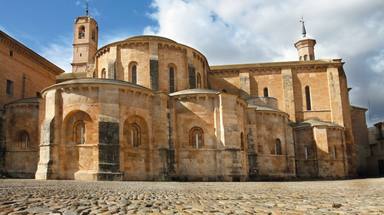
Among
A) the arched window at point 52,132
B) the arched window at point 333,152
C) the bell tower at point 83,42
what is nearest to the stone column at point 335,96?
the arched window at point 333,152

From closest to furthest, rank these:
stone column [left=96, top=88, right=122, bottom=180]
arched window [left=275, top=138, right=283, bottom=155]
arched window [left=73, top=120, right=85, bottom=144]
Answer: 1. stone column [left=96, top=88, right=122, bottom=180]
2. arched window [left=73, top=120, right=85, bottom=144]
3. arched window [left=275, top=138, right=283, bottom=155]

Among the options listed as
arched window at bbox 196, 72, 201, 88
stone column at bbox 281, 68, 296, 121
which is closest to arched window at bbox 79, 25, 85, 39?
arched window at bbox 196, 72, 201, 88

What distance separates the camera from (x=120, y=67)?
31906 millimetres

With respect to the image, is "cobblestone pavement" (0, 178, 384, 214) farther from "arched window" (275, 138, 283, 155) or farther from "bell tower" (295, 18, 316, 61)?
"bell tower" (295, 18, 316, 61)

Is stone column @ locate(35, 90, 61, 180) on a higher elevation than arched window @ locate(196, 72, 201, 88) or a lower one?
lower

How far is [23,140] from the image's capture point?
29.2 meters

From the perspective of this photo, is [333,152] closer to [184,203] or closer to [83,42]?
[184,203]

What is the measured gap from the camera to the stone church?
23.6 metres

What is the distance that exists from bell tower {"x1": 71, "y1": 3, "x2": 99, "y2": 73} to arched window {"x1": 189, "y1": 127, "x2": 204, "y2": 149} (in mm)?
31692

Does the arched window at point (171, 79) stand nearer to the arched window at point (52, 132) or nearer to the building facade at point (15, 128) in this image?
the building facade at point (15, 128)

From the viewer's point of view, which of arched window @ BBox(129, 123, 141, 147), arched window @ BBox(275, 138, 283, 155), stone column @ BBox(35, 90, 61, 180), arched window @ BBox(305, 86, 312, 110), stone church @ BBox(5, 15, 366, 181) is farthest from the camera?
arched window @ BBox(305, 86, 312, 110)

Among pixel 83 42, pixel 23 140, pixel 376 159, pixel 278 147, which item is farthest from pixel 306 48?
pixel 23 140

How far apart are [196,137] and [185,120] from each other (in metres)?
1.52

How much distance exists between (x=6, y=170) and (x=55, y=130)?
8051mm
